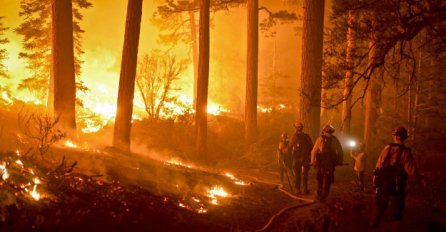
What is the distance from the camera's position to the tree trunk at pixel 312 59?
508 inches

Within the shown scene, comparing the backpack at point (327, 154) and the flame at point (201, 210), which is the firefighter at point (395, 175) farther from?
the flame at point (201, 210)

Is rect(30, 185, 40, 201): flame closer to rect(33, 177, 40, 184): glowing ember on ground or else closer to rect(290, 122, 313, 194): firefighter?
rect(33, 177, 40, 184): glowing ember on ground

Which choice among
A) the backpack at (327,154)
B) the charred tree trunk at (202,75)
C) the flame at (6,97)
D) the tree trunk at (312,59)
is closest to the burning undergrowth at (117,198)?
the backpack at (327,154)

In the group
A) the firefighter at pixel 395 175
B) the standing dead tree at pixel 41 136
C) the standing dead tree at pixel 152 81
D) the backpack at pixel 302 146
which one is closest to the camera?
the firefighter at pixel 395 175

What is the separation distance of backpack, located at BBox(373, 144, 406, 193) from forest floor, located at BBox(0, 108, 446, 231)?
681 millimetres

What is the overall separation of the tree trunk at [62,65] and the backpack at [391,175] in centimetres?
1046

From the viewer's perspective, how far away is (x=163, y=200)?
765cm

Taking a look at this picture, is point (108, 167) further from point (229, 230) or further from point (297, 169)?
point (297, 169)

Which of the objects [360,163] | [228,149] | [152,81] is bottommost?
[228,149]

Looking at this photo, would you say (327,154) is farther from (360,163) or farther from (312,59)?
(312,59)

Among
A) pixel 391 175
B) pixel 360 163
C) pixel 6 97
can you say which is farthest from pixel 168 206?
pixel 6 97

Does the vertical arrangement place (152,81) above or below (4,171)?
above

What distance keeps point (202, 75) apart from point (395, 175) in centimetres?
1099

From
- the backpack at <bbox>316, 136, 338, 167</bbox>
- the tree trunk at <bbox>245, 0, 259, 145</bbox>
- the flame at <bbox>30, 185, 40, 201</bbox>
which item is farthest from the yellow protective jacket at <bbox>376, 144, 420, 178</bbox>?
the tree trunk at <bbox>245, 0, 259, 145</bbox>
